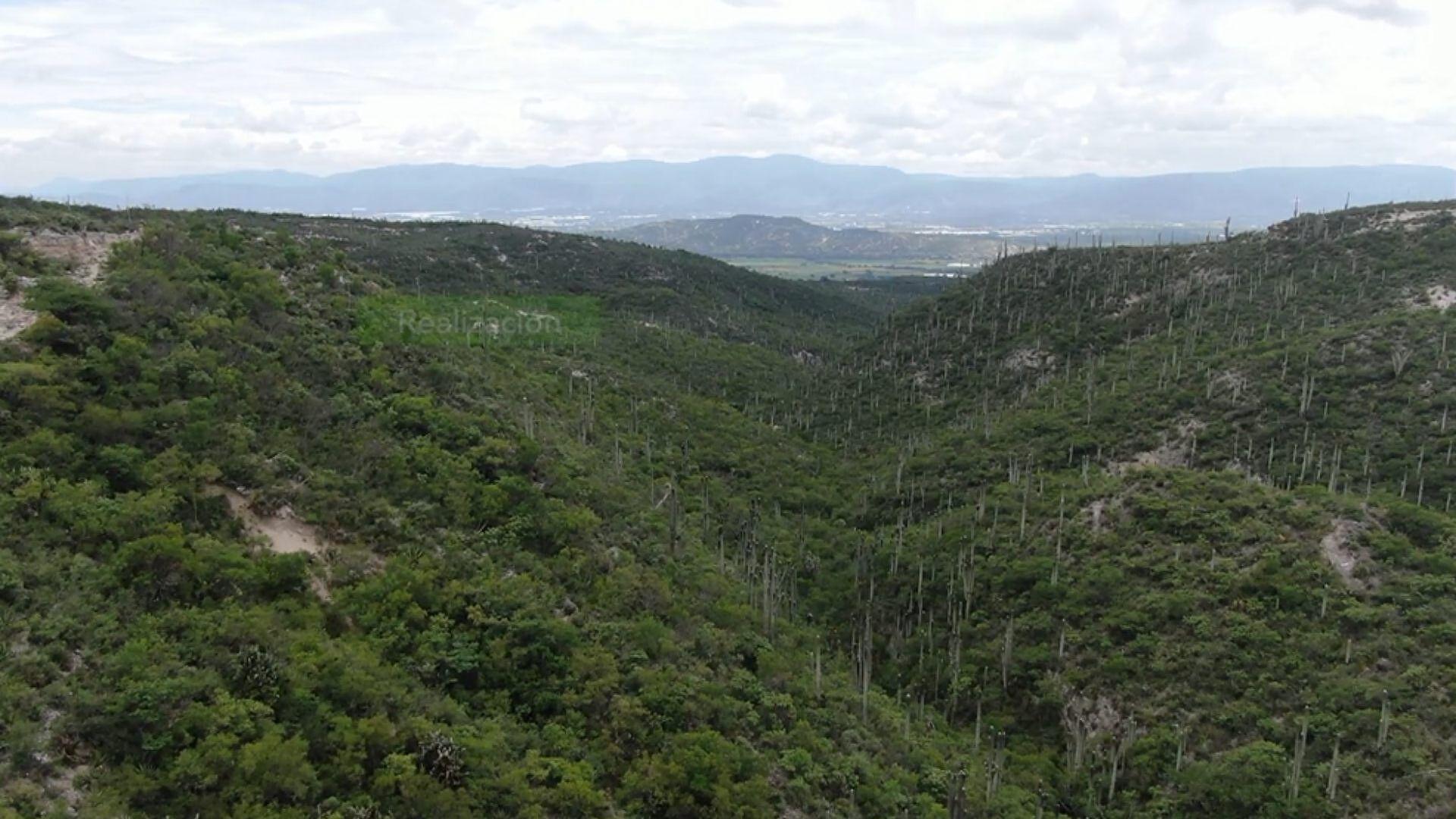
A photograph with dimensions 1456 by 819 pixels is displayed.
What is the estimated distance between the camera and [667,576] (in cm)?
3738

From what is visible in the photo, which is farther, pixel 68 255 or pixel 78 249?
pixel 78 249

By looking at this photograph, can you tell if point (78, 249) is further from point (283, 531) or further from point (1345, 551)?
point (1345, 551)

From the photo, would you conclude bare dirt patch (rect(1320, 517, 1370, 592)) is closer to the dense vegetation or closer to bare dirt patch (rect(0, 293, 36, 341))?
the dense vegetation

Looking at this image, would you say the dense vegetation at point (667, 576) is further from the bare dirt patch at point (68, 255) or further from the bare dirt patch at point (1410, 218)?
the bare dirt patch at point (1410, 218)

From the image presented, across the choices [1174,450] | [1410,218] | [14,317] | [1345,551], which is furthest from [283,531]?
[1410,218]

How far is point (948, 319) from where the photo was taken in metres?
92.6

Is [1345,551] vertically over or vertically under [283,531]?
under

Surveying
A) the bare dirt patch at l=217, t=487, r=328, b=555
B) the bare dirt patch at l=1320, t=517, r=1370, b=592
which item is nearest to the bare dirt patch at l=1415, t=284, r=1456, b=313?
the bare dirt patch at l=1320, t=517, r=1370, b=592

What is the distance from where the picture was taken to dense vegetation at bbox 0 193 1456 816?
21.5 meters

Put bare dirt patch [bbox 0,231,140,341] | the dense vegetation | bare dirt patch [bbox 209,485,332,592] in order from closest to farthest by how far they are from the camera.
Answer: the dense vegetation < bare dirt patch [bbox 209,485,332,592] < bare dirt patch [bbox 0,231,140,341]

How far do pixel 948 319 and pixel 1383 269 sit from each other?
39068 mm

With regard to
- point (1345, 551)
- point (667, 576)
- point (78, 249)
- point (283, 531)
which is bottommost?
point (667, 576)

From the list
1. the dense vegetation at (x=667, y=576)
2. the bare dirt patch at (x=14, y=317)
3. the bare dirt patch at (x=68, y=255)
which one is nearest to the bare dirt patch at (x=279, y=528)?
the dense vegetation at (x=667, y=576)

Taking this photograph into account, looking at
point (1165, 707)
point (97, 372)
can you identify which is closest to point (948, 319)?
point (1165, 707)
